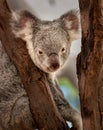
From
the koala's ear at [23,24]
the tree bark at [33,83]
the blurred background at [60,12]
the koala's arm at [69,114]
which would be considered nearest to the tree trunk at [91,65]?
the tree bark at [33,83]

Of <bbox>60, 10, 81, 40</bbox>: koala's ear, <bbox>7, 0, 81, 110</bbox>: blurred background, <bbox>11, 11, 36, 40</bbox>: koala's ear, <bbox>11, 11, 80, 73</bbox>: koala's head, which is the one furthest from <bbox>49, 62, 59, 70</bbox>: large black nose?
<bbox>7, 0, 81, 110</bbox>: blurred background

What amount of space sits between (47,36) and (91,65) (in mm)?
658

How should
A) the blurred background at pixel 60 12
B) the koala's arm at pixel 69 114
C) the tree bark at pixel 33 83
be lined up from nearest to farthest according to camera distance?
1. the tree bark at pixel 33 83
2. the koala's arm at pixel 69 114
3. the blurred background at pixel 60 12

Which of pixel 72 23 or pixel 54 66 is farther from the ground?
pixel 72 23

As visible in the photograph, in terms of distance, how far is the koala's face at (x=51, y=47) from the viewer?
82.0 inches

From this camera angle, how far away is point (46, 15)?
3354 millimetres

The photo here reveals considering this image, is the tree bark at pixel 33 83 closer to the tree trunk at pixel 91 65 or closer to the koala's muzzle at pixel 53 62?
the koala's muzzle at pixel 53 62

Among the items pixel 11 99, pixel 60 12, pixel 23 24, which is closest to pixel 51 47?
pixel 23 24

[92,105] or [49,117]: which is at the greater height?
[92,105]

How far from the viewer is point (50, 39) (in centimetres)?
223

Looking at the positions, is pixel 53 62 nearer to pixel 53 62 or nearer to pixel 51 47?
pixel 53 62

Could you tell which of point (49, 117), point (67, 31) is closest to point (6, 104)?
point (49, 117)

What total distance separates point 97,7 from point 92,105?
18.0 inches

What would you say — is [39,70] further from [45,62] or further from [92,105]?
[92,105]
